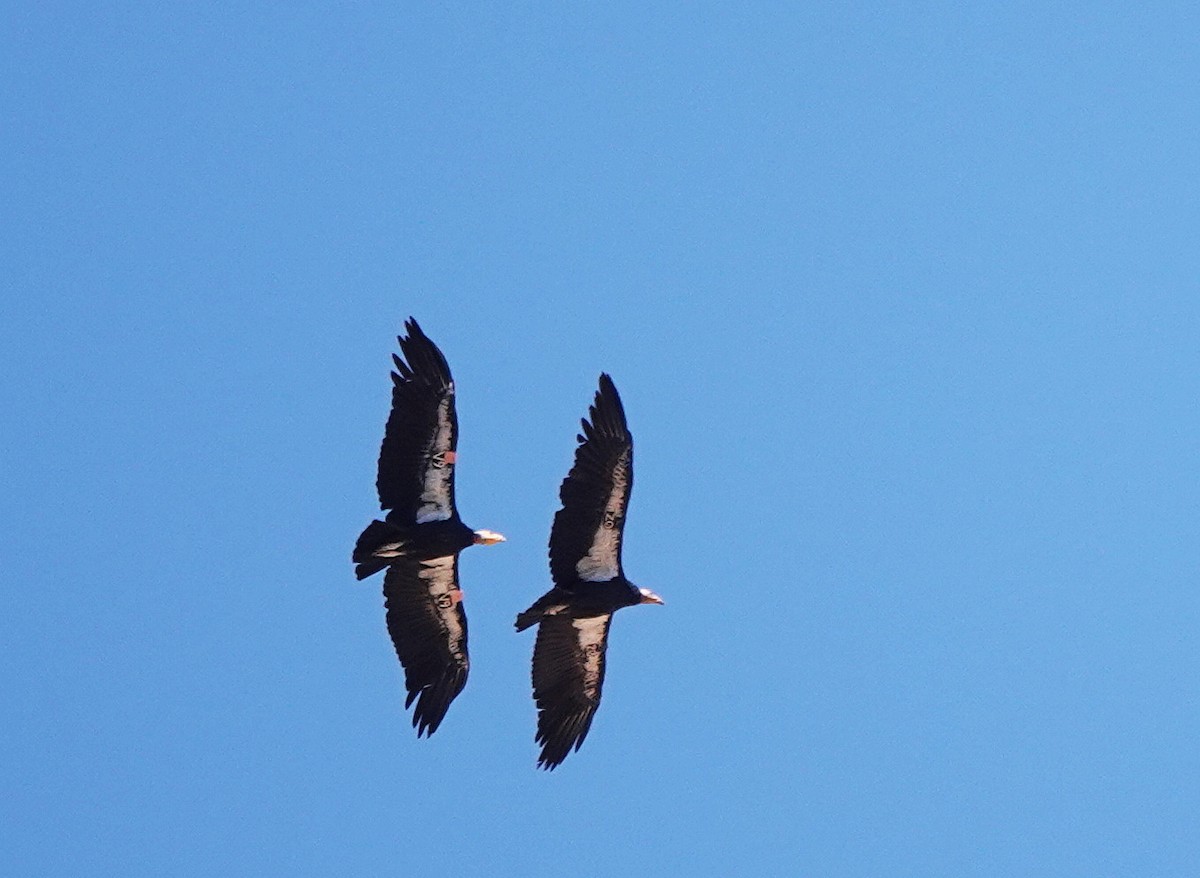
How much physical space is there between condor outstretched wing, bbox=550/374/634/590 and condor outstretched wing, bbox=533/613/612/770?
1.54m

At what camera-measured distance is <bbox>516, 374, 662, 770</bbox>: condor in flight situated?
41.7m

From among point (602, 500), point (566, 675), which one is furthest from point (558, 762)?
point (602, 500)

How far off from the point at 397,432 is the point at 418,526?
1747 millimetres

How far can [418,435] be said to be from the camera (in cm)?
4175

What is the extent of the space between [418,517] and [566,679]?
4.24 metres

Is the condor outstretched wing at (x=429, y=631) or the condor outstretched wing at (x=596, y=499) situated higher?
the condor outstretched wing at (x=596, y=499)

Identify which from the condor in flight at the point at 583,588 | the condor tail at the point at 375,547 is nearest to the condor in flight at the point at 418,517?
the condor tail at the point at 375,547

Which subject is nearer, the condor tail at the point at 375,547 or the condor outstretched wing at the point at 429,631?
the condor tail at the point at 375,547

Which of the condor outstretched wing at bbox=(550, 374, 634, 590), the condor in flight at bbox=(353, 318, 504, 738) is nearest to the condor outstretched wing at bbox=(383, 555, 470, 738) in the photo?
Result: the condor in flight at bbox=(353, 318, 504, 738)

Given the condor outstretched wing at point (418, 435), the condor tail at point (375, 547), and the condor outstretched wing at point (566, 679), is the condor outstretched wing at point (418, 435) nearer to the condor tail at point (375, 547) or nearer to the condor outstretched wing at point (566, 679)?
the condor tail at point (375, 547)

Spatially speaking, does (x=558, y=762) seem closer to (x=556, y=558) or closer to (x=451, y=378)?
(x=556, y=558)

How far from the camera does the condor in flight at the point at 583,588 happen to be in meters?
41.7

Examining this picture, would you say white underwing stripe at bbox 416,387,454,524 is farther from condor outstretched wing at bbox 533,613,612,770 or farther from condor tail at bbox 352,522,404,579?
condor outstretched wing at bbox 533,613,612,770

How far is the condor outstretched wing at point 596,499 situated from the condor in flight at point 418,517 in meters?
1.97
